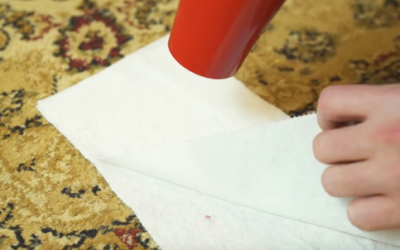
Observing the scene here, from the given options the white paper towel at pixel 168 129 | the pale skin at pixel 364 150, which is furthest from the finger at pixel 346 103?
the white paper towel at pixel 168 129

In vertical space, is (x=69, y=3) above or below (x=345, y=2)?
below

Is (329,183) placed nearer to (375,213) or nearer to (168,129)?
(375,213)

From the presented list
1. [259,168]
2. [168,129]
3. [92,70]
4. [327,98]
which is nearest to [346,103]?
[327,98]

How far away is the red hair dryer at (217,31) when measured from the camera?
37 cm

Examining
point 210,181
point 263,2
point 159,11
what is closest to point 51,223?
point 210,181

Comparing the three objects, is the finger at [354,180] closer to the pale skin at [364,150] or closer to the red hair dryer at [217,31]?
the pale skin at [364,150]

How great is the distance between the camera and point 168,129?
0.50 metres

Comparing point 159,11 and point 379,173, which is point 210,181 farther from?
point 159,11

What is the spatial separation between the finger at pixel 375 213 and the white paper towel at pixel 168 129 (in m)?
0.04

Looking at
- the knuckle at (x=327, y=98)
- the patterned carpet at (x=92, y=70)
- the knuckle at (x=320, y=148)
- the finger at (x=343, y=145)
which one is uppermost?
the knuckle at (x=327, y=98)

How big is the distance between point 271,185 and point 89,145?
21 centimetres

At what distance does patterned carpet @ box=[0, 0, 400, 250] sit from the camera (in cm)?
42

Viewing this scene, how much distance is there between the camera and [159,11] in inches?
27.7

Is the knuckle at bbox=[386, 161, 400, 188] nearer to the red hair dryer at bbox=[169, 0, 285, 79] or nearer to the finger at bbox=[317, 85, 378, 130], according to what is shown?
the finger at bbox=[317, 85, 378, 130]
